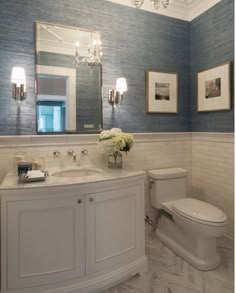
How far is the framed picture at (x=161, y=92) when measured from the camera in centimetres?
252

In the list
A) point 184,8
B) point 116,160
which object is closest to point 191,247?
point 116,160

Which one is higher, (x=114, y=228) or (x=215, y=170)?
(x=215, y=170)

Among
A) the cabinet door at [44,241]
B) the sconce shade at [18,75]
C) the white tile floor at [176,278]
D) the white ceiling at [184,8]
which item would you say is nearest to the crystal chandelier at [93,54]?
the sconce shade at [18,75]

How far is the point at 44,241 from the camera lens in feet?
4.88

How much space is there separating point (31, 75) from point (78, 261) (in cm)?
158

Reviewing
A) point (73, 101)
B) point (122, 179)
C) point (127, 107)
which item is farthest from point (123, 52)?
point (122, 179)

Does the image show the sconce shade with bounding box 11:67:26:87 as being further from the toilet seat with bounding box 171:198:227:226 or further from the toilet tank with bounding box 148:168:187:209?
the toilet seat with bounding box 171:198:227:226

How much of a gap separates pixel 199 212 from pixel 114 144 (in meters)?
0.94

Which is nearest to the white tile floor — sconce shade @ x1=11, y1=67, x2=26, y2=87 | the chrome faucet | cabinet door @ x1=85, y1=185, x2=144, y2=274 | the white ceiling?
cabinet door @ x1=85, y1=185, x2=144, y2=274

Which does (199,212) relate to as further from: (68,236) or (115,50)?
(115,50)

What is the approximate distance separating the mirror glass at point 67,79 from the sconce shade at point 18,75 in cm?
16

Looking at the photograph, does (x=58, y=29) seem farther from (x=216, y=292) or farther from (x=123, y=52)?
(x=216, y=292)

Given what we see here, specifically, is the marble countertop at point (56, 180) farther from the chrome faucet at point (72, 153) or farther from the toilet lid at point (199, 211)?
the toilet lid at point (199, 211)

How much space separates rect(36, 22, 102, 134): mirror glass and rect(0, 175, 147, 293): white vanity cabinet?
0.78 meters
